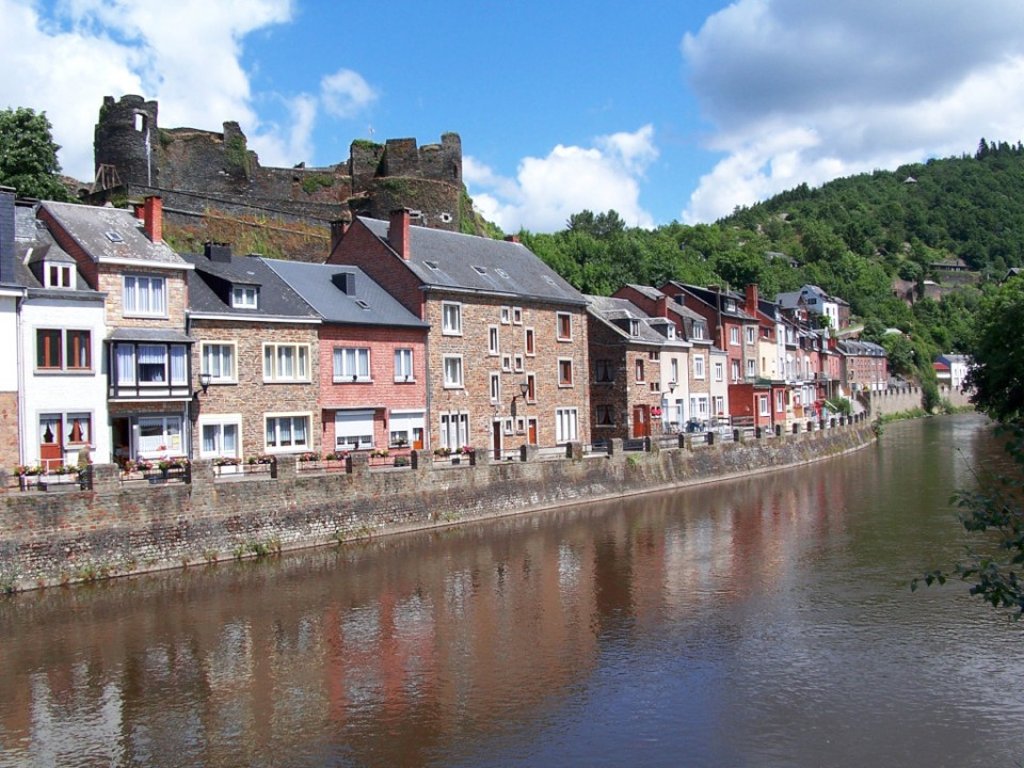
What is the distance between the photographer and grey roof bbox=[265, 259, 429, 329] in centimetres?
3703

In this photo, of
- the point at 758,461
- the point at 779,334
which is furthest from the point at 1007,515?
the point at 779,334

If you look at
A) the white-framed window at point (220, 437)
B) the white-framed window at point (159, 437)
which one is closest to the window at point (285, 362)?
the white-framed window at point (220, 437)

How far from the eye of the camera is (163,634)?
21.1 m

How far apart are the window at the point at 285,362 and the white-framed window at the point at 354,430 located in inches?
95.2

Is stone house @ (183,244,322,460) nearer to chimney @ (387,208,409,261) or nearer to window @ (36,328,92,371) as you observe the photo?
window @ (36,328,92,371)

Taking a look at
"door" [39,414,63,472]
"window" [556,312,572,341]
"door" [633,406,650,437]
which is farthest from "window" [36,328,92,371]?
"door" [633,406,650,437]

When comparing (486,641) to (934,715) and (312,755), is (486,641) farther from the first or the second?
(934,715)

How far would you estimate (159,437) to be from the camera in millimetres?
31000

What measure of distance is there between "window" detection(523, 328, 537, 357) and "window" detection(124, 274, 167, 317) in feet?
59.0

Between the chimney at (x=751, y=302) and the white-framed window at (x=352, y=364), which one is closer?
the white-framed window at (x=352, y=364)

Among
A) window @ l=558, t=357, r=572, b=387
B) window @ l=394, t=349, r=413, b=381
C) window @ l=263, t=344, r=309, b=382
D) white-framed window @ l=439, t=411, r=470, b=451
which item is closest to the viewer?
window @ l=263, t=344, r=309, b=382

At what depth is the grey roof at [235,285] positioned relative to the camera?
108 feet

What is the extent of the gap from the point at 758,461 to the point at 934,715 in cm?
3698

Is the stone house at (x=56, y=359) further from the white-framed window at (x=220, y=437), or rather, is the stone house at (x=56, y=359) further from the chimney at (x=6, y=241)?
the white-framed window at (x=220, y=437)
